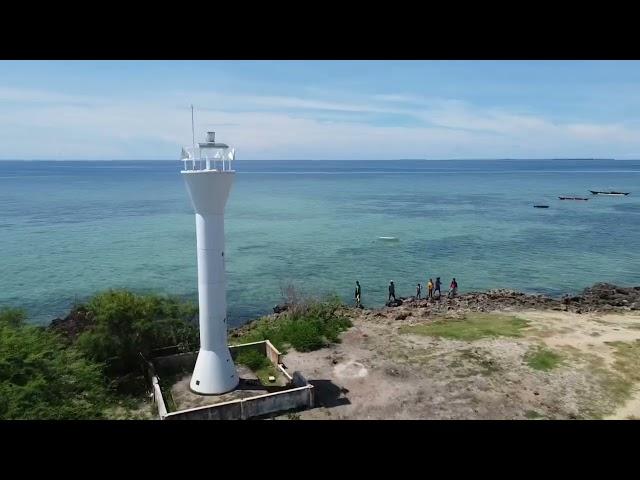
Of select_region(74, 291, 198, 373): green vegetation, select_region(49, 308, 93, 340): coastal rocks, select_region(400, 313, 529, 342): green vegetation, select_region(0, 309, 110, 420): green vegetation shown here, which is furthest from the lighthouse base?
select_region(400, 313, 529, 342): green vegetation

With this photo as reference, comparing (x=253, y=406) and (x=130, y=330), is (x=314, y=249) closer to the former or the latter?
(x=130, y=330)

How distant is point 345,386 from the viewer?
1823 cm

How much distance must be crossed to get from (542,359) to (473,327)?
5.15m

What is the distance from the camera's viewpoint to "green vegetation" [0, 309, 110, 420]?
13.2 m

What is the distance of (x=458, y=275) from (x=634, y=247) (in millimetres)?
23877

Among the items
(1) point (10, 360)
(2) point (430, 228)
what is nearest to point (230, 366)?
(1) point (10, 360)

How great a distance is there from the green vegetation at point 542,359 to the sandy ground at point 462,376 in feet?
0.89

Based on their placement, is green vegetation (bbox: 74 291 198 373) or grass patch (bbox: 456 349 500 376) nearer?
green vegetation (bbox: 74 291 198 373)

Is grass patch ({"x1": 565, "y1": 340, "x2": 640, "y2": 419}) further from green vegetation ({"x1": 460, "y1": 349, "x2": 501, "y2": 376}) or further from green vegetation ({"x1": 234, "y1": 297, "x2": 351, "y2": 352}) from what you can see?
green vegetation ({"x1": 234, "y1": 297, "x2": 351, "y2": 352})

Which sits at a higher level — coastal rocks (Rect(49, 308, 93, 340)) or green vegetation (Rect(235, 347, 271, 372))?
coastal rocks (Rect(49, 308, 93, 340))

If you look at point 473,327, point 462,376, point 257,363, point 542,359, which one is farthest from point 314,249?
point 462,376

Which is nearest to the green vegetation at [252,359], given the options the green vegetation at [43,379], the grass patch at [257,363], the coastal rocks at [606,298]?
the grass patch at [257,363]

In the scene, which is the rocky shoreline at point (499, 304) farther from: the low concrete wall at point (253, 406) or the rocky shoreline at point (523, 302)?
the low concrete wall at point (253, 406)

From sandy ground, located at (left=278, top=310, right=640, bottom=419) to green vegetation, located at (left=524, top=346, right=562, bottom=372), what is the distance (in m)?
0.27
